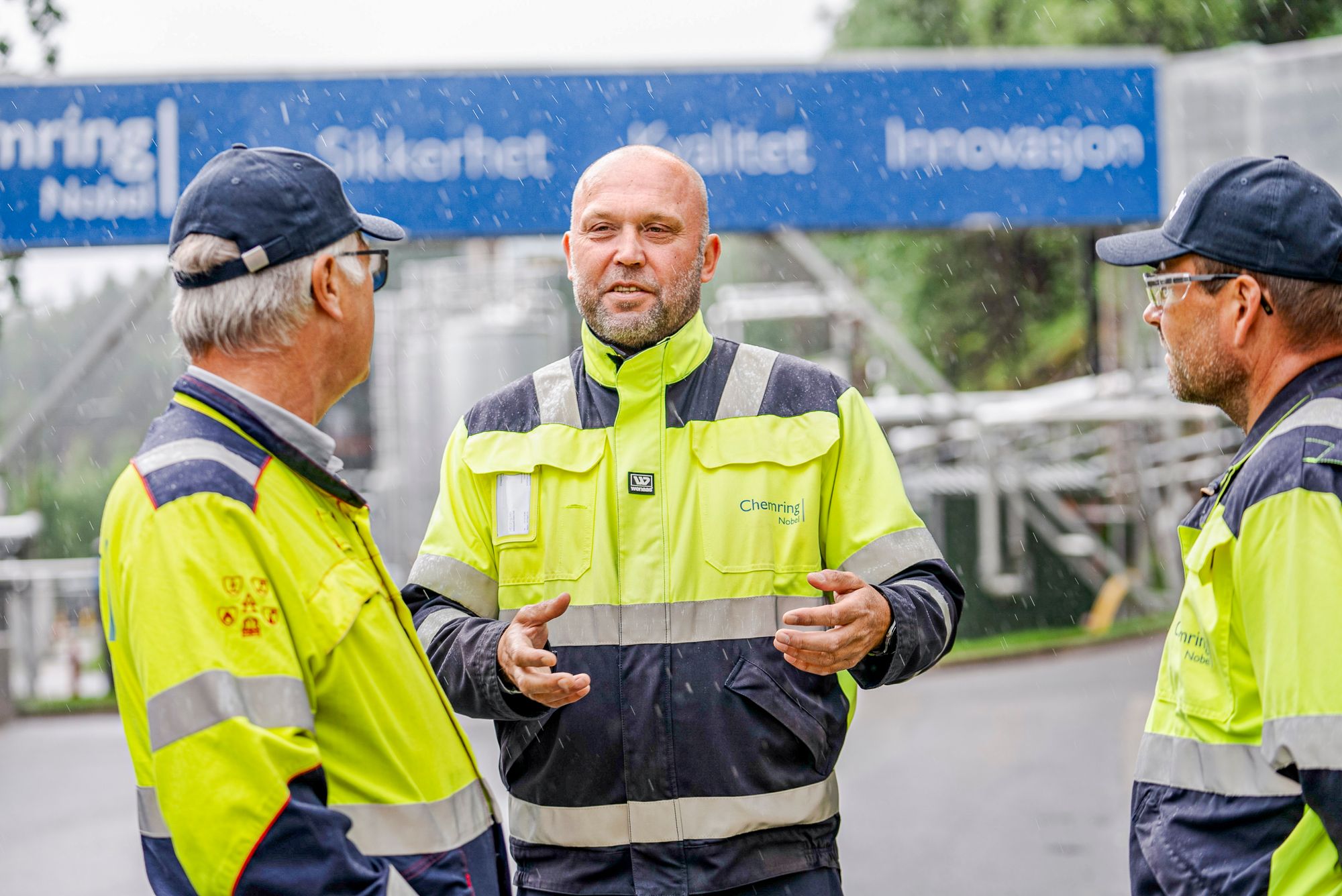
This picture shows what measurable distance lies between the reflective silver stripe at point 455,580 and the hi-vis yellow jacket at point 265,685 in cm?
69

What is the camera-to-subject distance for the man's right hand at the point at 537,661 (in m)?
2.37

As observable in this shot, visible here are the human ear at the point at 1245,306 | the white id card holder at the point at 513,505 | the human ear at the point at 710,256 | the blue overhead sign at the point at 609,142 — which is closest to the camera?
the human ear at the point at 1245,306

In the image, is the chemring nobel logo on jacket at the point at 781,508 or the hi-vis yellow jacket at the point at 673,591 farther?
the chemring nobel logo on jacket at the point at 781,508

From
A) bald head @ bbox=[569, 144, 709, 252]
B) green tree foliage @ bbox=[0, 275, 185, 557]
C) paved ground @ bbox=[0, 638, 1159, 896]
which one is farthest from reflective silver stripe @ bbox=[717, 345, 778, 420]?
green tree foliage @ bbox=[0, 275, 185, 557]

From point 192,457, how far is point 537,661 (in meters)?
0.76

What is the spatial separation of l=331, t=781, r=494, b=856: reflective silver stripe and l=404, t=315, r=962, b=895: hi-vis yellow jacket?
0.49 m

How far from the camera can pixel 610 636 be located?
2.67m

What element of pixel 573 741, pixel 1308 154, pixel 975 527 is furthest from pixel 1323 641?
pixel 975 527

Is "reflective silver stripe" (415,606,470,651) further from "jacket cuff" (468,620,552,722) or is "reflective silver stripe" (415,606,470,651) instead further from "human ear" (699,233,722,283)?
"human ear" (699,233,722,283)

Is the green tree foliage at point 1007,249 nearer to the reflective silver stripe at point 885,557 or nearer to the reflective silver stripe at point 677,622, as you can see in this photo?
the reflective silver stripe at point 885,557

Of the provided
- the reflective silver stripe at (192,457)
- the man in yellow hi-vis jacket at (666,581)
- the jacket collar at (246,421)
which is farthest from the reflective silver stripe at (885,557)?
the reflective silver stripe at (192,457)

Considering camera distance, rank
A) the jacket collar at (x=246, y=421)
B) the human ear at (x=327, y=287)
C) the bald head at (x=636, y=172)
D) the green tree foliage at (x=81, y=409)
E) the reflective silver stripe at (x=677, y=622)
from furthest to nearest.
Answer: the green tree foliage at (x=81, y=409), the bald head at (x=636, y=172), the reflective silver stripe at (x=677, y=622), the human ear at (x=327, y=287), the jacket collar at (x=246, y=421)

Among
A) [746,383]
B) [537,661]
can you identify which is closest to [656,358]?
[746,383]

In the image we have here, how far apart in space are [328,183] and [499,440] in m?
0.86
